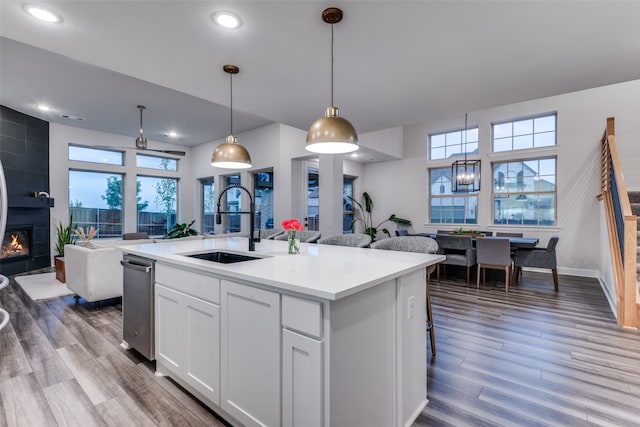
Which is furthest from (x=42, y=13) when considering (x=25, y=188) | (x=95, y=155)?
(x=95, y=155)

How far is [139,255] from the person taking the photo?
243cm

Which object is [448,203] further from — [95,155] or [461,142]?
[95,155]

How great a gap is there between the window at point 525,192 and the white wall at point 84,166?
25.2ft

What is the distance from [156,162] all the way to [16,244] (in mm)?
3440

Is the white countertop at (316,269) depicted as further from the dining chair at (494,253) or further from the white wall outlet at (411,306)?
the dining chair at (494,253)

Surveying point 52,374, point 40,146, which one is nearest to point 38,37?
point 52,374

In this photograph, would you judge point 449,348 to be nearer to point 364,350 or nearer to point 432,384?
point 432,384

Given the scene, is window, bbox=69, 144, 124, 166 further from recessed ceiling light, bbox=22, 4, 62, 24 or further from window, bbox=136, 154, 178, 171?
recessed ceiling light, bbox=22, 4, 62, 24

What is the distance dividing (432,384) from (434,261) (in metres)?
0.92

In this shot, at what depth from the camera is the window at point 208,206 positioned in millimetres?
8531

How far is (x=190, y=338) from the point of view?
195cm

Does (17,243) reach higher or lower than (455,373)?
higher

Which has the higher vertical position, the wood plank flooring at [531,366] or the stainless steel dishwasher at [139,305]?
the stainless steel dishwasher at [139,305]

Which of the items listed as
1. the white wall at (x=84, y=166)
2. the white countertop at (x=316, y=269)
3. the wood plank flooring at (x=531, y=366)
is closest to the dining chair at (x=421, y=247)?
the wood plank flooring at (x=531, y=366)
